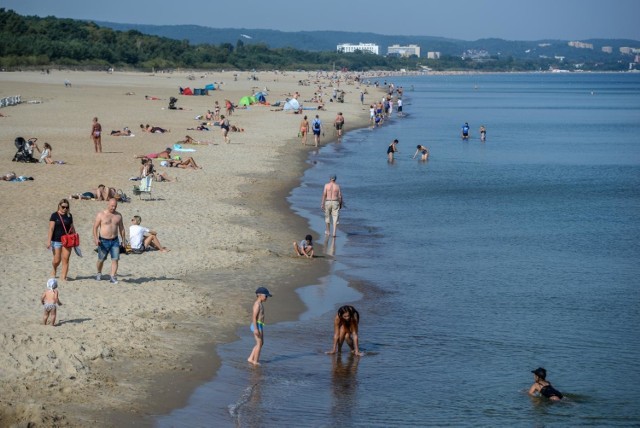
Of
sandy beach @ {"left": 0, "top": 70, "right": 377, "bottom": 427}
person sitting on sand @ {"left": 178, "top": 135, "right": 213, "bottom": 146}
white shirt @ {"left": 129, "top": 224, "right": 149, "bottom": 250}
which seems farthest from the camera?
person sitting on sand @ {"left": 178, "top": 135, "right": 213, "bottom": 146}

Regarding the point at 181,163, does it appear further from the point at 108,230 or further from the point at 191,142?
the point at 108,230

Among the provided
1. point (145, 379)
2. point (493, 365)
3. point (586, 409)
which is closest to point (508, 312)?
point (493, 365)

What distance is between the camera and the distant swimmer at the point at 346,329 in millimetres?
13562

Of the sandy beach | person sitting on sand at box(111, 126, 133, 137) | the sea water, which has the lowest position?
the sea water

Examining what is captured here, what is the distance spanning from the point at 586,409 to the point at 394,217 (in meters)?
14.9

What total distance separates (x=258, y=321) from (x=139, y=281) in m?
4.52

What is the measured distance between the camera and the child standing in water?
12492 mm

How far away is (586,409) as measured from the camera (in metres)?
12.2

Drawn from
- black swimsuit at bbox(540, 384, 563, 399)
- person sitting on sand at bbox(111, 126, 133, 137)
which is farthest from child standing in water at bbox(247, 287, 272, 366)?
person sitting on sand at bbox(111, 126, 133, 137)

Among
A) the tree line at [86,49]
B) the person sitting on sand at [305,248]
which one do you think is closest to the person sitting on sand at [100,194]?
the person sitting on sand at [305,248]

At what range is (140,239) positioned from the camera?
1875 centimetres

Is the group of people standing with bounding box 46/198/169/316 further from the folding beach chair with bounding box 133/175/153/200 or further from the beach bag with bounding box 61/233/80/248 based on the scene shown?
the folding beach chair with bounding box 133/175/153/200

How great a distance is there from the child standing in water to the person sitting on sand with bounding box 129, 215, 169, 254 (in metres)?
6.41

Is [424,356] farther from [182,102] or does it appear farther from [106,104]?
[182,102]
